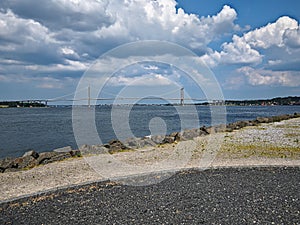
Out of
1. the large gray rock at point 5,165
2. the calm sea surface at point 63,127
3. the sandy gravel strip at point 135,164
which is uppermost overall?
the sandy gravel strip at point 135,164

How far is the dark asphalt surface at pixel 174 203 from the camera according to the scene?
5.01 meters

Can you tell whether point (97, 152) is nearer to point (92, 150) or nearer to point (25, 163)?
point (92, 150)

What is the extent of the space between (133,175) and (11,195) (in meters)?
2.80

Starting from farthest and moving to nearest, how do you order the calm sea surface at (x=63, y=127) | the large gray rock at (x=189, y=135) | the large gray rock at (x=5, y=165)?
the calm sea surface at (x=63, y=127) < the large gray rock at (x=189, y=135) < the large gray rock at (x=5, y=165)

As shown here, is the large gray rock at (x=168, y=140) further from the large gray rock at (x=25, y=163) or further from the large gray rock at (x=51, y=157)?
the large gray rock at (x=25, y=163)

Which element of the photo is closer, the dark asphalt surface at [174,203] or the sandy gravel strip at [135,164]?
the dark asphalt surface at [174,203]

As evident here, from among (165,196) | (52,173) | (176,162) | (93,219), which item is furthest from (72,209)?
(176,162)

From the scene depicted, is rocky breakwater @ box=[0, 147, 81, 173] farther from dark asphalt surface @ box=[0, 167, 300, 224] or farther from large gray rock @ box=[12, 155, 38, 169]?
dark asphalt surface @ box=[0, 167, 300, 224]

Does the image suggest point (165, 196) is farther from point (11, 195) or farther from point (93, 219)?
point (11, 195)

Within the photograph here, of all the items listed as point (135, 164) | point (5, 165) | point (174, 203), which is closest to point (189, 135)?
point (135, 164)

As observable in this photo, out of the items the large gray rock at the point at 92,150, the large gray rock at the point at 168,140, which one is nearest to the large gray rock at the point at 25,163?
the large gray rock at the point at 92,150

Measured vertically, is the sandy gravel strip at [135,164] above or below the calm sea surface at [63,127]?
above

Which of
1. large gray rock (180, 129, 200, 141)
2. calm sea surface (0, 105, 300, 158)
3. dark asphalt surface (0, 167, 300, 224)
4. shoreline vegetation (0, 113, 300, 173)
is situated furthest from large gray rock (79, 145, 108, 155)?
calm sea surface (0, 105, 300, 158)

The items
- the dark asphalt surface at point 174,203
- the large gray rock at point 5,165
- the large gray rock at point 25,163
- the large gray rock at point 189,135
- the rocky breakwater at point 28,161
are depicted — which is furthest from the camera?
the large gray rock at point 189,135
